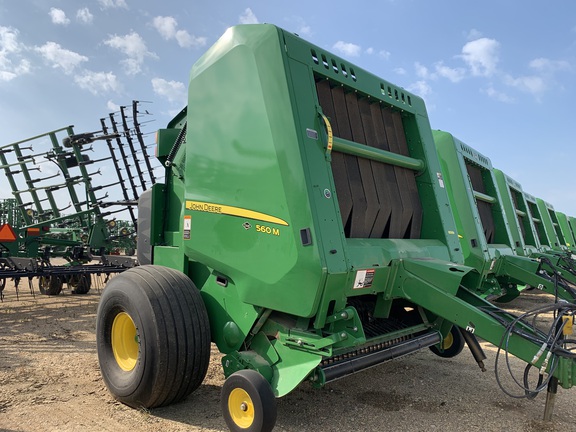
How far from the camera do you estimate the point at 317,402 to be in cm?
344

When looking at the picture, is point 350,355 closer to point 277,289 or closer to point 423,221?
point 277,289

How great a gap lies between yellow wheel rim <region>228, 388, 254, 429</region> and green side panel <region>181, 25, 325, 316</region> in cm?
55

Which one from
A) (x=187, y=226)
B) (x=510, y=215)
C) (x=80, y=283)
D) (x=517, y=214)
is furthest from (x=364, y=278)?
(x=517, y=214)

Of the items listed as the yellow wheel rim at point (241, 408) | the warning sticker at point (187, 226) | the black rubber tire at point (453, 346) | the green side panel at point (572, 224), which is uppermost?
the warning sticker at point (187, 226)

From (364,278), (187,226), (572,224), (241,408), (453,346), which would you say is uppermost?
(187,226)

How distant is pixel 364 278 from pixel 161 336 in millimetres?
1372

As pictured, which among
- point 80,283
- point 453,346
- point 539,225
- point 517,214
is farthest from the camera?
point 539,225

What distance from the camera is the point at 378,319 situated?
12.5 feet

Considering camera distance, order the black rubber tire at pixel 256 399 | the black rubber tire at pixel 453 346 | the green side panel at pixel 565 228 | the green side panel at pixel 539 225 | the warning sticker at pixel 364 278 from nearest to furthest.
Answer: the black rubber tire at pixel 256 399
the warning sticker at pixel 364 278
the black rubber tire at pixel 453 346
the green side panel at pixel 539 225
the green side panel at pixel 565 228

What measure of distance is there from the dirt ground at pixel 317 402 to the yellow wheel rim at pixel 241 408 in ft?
0.85

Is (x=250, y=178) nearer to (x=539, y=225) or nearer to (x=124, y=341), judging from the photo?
(x=124, y=341)

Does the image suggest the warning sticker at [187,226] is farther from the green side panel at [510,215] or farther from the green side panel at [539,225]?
the green side panel at [539,225]

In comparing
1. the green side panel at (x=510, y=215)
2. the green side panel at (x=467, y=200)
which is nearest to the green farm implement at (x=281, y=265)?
the green side panel at (x=467, y=200)

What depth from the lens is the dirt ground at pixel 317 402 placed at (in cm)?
305
